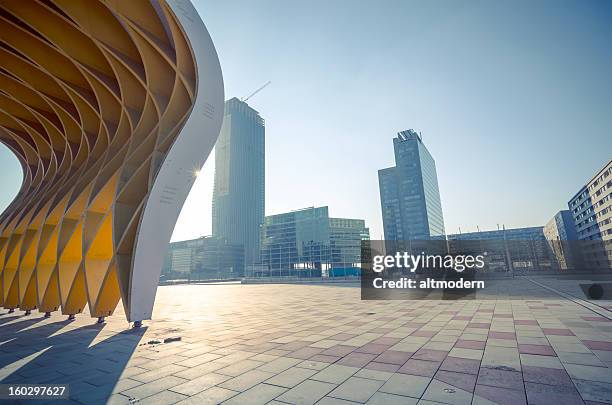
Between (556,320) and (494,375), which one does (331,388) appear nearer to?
(494,375)

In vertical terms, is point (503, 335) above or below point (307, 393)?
below

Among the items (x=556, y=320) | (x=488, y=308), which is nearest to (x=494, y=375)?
(x=556, y=320)

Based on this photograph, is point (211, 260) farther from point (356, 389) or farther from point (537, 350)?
point (356, 389)

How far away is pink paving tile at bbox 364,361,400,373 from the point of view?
613 cm

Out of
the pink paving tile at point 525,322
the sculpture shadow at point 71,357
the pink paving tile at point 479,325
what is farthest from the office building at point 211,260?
the pink paving tile at point 525,322

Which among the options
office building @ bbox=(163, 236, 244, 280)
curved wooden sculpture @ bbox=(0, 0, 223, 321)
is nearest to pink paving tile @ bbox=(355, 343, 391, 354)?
curved wooden sculpture @ bbox=(0, 0, 223, 321)

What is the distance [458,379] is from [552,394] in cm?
139

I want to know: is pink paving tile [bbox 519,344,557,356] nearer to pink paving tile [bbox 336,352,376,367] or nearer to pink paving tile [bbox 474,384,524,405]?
pink paving tile [bbox 474,384,524,405]

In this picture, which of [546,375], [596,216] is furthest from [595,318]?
[596,216]

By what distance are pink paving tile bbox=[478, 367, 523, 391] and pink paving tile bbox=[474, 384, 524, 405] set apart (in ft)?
0.61

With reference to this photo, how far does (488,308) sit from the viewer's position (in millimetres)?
14562

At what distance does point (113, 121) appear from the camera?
62.0 ft

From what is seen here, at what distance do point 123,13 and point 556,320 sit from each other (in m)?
20.8

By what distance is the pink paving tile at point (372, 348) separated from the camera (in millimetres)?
7613
